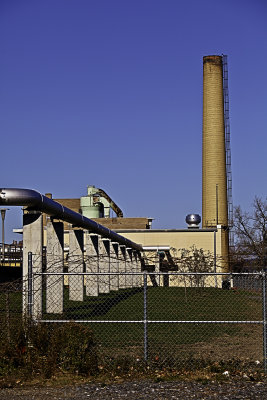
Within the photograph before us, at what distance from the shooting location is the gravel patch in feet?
29.3

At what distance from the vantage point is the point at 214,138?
55.1m

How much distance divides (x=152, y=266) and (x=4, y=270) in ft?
71.1

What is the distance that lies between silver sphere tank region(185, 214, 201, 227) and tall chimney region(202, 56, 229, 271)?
18.8 ft

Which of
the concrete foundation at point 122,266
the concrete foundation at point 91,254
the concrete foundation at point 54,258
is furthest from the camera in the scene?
the concrete foundation at point 122,266

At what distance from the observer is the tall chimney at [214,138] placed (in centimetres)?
5475

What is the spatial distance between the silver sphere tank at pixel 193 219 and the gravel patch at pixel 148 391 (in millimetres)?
52666

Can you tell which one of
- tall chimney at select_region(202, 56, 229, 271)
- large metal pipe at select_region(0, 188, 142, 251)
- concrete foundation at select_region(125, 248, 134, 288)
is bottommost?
concrete foundation at select_region(125, 248, 134, 288)

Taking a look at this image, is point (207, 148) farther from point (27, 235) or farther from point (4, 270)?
point (27, 235)

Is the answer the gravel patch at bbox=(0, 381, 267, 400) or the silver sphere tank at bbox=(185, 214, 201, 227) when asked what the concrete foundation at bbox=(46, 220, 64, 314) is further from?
the silver sphere tank at bbox=(185, 214, 201, 227)

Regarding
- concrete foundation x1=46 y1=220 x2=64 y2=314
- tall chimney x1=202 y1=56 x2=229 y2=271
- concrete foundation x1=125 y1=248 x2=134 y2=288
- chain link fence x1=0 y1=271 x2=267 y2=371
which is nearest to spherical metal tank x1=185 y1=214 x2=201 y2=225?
tall chimney x1=202 y1=56 x2=229 y2=271

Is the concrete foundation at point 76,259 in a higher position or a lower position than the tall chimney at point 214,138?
lower

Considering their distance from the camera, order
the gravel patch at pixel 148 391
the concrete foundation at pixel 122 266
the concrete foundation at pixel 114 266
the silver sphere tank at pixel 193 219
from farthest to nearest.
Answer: the silver sphere tank at pixel 193 219, the concrete foundation at pixel 122 266, the concrete foundation at pixel 114 266, the gravel patch at pixel 148 391

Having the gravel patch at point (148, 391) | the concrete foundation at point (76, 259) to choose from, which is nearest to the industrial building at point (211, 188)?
the concrete foundation at point (76, 259)

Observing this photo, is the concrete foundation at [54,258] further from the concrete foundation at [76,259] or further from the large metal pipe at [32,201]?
the concrete foundation at [76,259]
